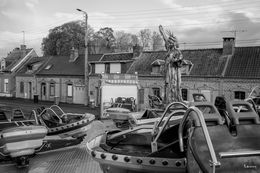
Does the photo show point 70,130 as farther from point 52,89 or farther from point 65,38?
point 65,38

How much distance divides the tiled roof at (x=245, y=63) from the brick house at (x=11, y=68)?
3158 centimetres

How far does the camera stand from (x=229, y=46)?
85.6 ft

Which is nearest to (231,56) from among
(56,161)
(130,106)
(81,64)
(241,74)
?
(241,74)

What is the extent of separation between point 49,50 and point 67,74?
20623 mm

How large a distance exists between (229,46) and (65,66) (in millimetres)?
21497

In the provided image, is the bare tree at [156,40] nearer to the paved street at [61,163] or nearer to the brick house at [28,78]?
the brick house at [28,78]

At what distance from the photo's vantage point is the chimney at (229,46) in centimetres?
2602

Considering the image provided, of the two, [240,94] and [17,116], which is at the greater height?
[17,116]

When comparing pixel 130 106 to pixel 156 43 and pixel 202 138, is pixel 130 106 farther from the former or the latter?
pixel 156 43

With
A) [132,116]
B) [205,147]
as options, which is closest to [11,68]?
[132,116]

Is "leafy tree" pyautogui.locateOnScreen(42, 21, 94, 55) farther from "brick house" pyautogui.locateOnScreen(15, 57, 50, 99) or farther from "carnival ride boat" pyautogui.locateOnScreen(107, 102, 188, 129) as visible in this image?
"carnival ride boat" pyautogui.locateOnScreen(107, 102, 188, 129)

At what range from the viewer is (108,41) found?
173 ft

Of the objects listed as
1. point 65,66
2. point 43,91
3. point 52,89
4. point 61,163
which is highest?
point 65,66

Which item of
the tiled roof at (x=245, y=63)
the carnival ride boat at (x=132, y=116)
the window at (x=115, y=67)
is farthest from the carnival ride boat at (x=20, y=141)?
the window at (x=115, y=67)
